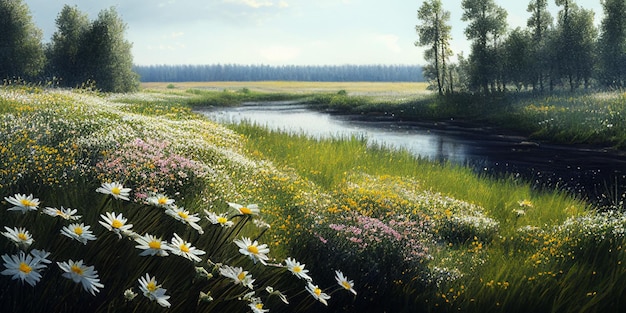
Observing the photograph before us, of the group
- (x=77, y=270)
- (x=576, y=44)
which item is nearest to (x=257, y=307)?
(x=77, y=270)

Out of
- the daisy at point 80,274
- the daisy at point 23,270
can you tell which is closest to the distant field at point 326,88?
the daisy at point 80,274

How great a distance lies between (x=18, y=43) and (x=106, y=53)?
632 centimetres

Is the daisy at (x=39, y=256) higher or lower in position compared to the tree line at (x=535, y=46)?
lower

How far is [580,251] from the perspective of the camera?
23.9 ft

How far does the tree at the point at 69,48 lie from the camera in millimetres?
47156

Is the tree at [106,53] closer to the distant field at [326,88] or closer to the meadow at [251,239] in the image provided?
the distant field at [326,88]

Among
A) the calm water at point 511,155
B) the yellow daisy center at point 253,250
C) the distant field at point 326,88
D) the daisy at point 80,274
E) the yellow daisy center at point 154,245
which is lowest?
the calm water at point 511,155

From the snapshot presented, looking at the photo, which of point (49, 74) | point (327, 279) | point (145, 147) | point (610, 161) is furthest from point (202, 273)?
point (49, 74)

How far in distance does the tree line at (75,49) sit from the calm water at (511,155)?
79.0 feet

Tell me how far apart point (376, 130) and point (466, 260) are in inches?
880

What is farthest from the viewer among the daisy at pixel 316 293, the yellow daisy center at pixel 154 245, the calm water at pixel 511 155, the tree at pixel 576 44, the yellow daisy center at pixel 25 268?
the tree at pixel 576 44

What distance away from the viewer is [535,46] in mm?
40375

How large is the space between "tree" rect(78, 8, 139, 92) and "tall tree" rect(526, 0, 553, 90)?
103 feet

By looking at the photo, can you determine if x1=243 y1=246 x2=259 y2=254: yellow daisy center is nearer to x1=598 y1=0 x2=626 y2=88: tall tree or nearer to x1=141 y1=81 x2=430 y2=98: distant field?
x1=598 y1=0 x2=626 y2=88: tall tree
